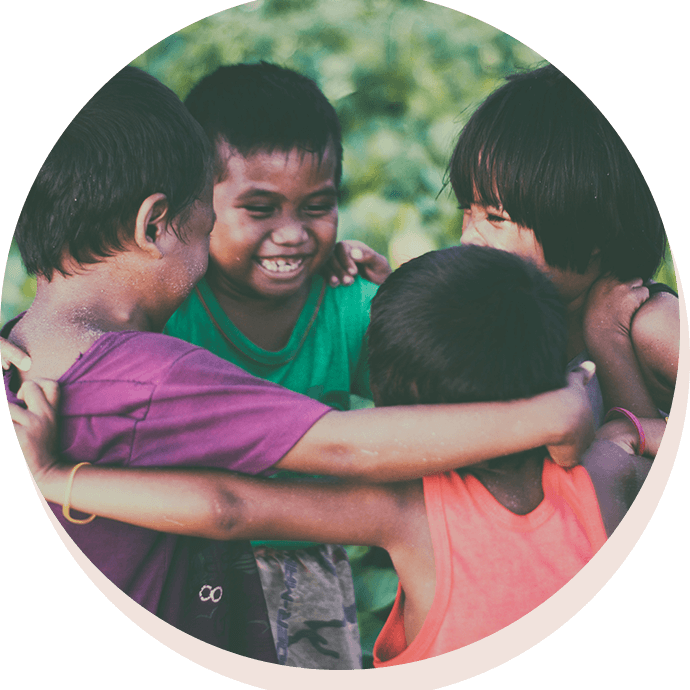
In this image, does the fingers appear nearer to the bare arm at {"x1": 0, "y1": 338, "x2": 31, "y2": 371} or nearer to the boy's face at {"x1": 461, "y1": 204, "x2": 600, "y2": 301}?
the boy's face at {"x1": 461, "y1": 204, "x2": 600, "y2": 301}

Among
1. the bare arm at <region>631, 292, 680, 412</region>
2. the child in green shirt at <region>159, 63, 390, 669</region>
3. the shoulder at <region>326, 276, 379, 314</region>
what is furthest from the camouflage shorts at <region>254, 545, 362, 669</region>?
the bare arm at <region>631, 292, 680, 412</region>

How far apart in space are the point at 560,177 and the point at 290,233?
1.68 feet

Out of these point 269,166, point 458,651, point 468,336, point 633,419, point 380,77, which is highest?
point 380,77

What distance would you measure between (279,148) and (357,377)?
44 centimetres

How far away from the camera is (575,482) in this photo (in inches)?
57.3

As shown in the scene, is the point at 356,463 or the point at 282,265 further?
the point at 282,265

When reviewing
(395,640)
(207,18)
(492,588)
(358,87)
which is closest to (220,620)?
(395,640)

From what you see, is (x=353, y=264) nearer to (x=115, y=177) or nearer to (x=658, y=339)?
(x=115, y=177)

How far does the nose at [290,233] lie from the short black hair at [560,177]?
1.05 ft

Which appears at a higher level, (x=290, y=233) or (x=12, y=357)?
(x=290, y=233)

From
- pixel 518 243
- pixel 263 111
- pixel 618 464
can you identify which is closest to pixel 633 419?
pixel 618 464

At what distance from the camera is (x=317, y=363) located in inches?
60.2

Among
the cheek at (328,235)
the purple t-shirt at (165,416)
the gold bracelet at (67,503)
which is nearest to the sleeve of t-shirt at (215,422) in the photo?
the purple t-shirt at (165,416)

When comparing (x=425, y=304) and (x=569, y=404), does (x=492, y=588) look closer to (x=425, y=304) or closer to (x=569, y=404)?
(x=569, y=404)
